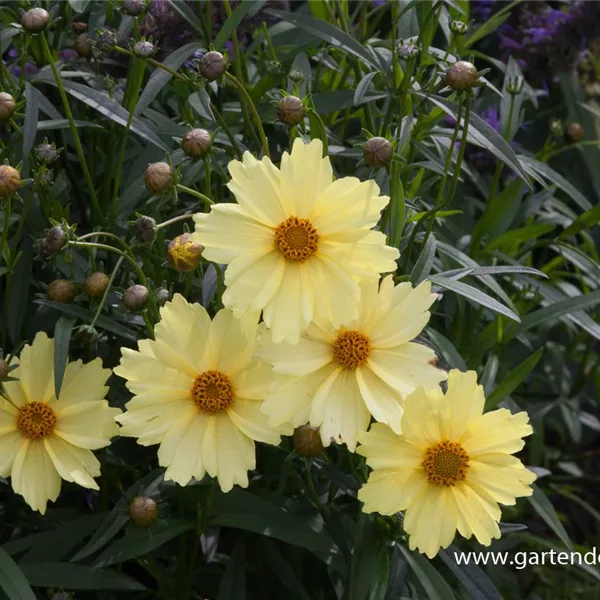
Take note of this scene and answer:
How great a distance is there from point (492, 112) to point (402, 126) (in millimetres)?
648

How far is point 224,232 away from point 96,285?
212 mm

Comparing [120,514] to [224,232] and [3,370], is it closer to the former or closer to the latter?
[3,370]

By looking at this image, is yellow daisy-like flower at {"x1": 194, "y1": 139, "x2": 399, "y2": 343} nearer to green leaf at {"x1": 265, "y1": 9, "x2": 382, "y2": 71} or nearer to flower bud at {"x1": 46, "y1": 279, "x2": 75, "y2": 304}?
flower bud at {"x1": 46, "y1": 279, "x2": 75, "y2": 304}

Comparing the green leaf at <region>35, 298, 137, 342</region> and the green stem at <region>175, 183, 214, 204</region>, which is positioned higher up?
the green stem at <region>175, 183, 214, 204</region>

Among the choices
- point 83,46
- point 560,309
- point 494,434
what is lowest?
point 494,434

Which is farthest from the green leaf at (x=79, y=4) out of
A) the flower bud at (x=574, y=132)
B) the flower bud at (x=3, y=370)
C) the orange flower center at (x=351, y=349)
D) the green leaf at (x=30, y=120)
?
the flower bud at (x=574, y=132)

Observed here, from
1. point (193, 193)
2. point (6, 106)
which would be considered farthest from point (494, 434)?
point (6, 106)

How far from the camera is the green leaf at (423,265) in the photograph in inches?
42.1

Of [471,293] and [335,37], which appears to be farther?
[335,37]

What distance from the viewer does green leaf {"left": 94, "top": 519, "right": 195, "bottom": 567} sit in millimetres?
1074

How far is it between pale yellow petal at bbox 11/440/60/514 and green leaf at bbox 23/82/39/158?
33 cm

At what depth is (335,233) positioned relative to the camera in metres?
0.87

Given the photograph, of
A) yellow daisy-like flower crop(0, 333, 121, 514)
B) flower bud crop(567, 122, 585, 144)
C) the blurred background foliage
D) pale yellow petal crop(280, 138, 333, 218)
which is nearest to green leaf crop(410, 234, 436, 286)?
the blurred background foliage

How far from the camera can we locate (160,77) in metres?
1.26
